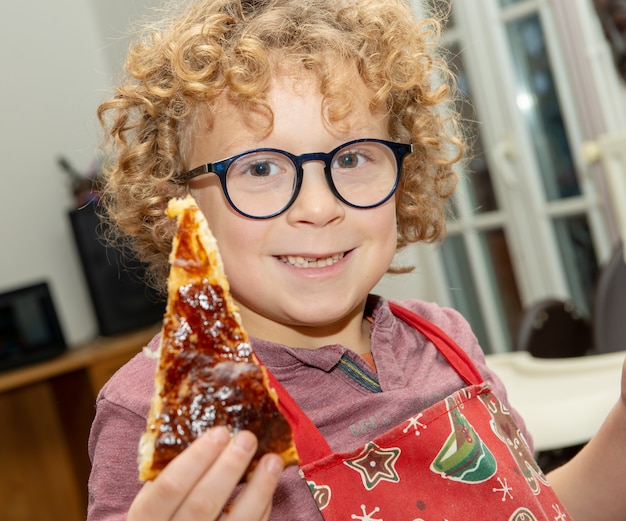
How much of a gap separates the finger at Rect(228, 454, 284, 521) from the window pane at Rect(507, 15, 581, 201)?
2597mm

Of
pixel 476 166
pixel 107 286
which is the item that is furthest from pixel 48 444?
pixel 476 166

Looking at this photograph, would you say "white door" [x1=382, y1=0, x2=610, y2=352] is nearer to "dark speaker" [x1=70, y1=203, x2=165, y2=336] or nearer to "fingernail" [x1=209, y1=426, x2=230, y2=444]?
"dark speaker" [x1=70, y1=203, x2=165, y2=336]

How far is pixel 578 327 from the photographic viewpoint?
2156 mm

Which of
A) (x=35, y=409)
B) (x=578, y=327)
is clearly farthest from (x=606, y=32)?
(x=35, y=409)

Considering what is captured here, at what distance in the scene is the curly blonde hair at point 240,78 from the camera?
991mm

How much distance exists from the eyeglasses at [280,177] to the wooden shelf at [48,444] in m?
2.91

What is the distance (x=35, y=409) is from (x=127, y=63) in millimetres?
3241

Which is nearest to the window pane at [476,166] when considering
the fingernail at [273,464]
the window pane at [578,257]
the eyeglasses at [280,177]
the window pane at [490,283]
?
the window pane at [490,283]

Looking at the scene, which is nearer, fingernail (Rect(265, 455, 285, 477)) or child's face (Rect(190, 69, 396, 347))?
fingernail (Rect(265, 455, 285, 477))

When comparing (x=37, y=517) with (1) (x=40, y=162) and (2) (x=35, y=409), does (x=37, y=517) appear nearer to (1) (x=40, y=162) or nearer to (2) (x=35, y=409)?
(2) (x=35, y=409)

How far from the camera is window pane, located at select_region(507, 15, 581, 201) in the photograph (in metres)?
3.04

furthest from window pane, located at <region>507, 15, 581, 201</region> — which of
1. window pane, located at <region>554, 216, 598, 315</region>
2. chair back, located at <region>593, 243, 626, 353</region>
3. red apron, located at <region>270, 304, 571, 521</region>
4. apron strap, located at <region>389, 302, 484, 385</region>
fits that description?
red apron, located at <region>270, 304, 571, 521</region>

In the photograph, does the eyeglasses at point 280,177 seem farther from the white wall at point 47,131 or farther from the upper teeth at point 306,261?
the white wall at point 47,131

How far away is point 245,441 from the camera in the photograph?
66 centimetres
